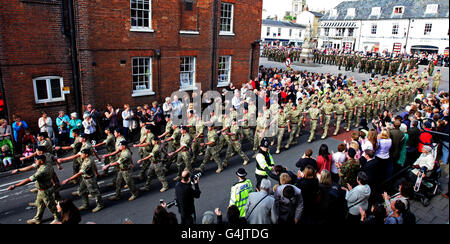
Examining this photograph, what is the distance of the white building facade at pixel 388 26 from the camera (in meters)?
43.2

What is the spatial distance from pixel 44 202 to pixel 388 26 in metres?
53.4

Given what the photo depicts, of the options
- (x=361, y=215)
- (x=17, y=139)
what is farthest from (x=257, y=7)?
(x=361, y=215)

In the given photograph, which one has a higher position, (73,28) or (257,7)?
(257,7)

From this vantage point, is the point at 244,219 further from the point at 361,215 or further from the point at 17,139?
the point at 17,139

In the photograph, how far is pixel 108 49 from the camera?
1322 centimetres

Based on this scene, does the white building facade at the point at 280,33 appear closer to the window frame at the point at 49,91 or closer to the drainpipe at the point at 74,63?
the drainpipe at the point at 74,63

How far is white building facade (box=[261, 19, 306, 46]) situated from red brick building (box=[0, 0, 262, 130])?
4915 centimetres

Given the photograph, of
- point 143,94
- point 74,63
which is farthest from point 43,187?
point 143,94

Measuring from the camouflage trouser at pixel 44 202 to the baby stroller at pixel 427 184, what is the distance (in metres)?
8.50

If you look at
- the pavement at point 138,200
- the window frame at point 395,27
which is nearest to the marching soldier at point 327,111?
the pavement at point 138,200

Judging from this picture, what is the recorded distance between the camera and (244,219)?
474 centimetres

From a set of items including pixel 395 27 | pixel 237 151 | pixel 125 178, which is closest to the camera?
pixel 125 178

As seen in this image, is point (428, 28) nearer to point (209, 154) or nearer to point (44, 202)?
point (209, 154)

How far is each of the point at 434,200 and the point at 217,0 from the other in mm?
13820
